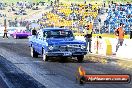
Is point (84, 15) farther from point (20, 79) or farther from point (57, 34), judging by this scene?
point (20, 79)

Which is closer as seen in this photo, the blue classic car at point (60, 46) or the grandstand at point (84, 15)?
the blue classic car at point (60, 46)

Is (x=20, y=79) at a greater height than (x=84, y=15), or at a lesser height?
lesser

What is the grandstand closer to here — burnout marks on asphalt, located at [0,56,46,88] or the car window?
the car window

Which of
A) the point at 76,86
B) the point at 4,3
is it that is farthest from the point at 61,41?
the point at 4,3

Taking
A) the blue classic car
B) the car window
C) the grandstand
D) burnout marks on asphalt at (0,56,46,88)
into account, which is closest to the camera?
burnout marks on asphalt at (0,56,46,88)

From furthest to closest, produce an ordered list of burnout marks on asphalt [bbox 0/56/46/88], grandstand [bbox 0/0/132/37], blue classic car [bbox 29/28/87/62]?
grandstand [bbox 0/0/132/37]
blue classic car [bbox 29/28/87/62]
burnout marks on asphalt [bbox 0/56/46/88]

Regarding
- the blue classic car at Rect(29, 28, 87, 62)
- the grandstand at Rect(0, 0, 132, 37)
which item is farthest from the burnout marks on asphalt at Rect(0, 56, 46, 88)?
the grandstand at Rect(0, 0, 132, 37)

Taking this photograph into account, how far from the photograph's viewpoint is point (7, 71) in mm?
14570

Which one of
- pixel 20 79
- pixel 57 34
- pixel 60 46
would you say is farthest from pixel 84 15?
pixel 20 79

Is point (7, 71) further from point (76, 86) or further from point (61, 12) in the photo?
point (61, 12)

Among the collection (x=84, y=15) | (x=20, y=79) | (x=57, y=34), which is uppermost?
(x=84, y=15)

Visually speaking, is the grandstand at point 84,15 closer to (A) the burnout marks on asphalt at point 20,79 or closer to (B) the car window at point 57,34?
(B) the car window at point 57,34

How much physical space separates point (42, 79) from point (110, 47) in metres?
13.1

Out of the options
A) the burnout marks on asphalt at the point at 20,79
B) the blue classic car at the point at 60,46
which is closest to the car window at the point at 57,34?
the blue classic car at the point at 60,46
